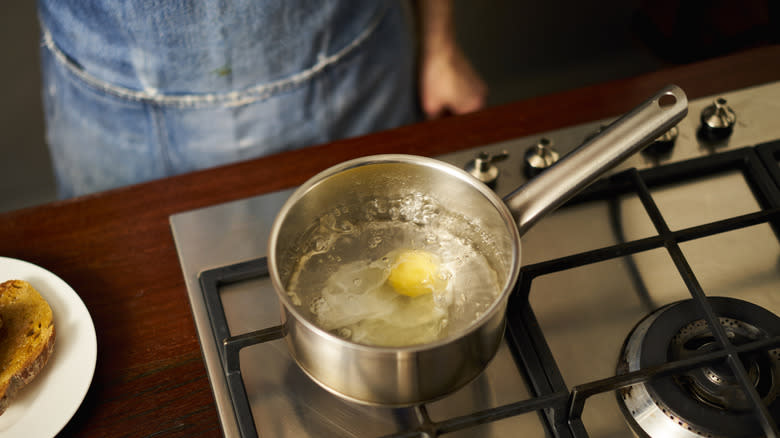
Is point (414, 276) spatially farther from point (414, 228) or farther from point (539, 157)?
point (539, 157)

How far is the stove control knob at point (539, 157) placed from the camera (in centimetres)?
69

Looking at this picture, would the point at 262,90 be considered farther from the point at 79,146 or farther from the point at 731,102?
the point at 731,102

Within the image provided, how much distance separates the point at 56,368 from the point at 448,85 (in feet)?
2.24

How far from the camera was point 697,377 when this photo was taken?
0.54 meters

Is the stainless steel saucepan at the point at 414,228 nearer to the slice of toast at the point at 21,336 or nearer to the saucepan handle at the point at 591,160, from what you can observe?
the saucepan handle at the point at 591,160

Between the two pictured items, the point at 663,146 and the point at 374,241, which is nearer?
the point at 374,241

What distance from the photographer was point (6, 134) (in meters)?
1.89

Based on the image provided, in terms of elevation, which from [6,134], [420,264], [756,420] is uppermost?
[420,264]

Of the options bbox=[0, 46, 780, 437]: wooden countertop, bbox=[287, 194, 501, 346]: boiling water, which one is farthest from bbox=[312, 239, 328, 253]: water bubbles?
bbox=[0, 46, 780, 437]: wooden countertop

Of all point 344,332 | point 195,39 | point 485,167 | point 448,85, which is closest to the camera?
point 344,332

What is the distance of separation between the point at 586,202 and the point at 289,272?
30 cm

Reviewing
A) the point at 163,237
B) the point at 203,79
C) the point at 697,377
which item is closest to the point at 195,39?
the point at 203,79

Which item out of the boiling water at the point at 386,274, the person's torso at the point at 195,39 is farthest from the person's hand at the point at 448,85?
the boiling water at the point at 386,274

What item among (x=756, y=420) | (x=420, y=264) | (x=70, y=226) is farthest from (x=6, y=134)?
(x=756, y=420)
